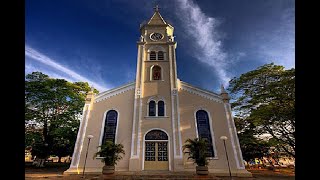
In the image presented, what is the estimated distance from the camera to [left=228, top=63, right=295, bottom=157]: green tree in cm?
1481

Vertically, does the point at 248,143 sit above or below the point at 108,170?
above

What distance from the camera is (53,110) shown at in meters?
23.5

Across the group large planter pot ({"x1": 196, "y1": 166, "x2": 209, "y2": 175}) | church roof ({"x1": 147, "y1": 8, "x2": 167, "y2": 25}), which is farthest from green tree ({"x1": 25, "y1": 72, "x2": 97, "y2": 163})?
large planter pot ({"x1": 196, "y1": 166, "x2": 209, "y2": 175})

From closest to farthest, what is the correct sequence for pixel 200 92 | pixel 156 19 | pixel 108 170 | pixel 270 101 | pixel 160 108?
pixel 108 170
pixel 270 101
pixel 160 108
pixel 200 92
pixel 156 19

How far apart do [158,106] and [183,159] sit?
17.1 ft

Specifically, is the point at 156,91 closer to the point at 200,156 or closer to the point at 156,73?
the point at 156,73

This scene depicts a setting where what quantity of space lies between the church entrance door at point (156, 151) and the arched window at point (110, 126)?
3.03 meters

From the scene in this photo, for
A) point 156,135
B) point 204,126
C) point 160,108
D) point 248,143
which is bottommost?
point 248,143

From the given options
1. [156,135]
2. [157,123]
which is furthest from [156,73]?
[156,135]

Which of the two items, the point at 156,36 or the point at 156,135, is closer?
the point at 156,135

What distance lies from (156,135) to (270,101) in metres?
9.70

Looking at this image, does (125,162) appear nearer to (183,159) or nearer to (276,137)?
(183,159)
